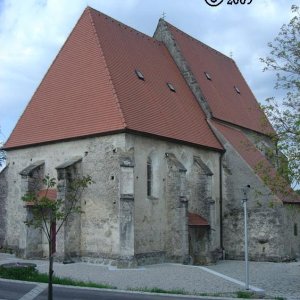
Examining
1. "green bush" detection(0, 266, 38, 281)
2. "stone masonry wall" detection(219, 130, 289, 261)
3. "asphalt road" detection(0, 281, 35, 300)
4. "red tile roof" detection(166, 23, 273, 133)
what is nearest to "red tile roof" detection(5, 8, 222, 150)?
"stone masonry wall" detection(219, 130, 289, 261)

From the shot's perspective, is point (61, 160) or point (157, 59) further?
point (157, 59)

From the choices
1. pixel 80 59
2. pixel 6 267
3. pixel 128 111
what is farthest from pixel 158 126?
pixel 6 267

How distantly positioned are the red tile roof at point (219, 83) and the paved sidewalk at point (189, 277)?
9705 millimetres

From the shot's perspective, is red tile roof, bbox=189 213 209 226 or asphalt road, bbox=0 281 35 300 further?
red tile roof, bbox=189 213 209 226

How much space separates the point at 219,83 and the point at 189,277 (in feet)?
58.2

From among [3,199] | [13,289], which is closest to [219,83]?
[3,199]

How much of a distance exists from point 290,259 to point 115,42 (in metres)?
14.4

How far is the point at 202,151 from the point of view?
25016mm

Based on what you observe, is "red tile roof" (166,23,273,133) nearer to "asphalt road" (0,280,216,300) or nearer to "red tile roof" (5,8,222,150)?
"red tile roof" (5,8,222,150)

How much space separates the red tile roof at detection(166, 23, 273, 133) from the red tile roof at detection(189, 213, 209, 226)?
265 inches

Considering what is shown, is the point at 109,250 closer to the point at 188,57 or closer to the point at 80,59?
the point at 80,59

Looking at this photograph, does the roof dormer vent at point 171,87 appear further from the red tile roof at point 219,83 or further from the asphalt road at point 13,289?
the asphalt road at point 13,289

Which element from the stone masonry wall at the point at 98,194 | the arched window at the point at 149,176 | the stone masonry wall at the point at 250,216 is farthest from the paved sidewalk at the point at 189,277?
the arched window at the point at 149,176

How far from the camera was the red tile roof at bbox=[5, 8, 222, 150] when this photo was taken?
21.2 metres
